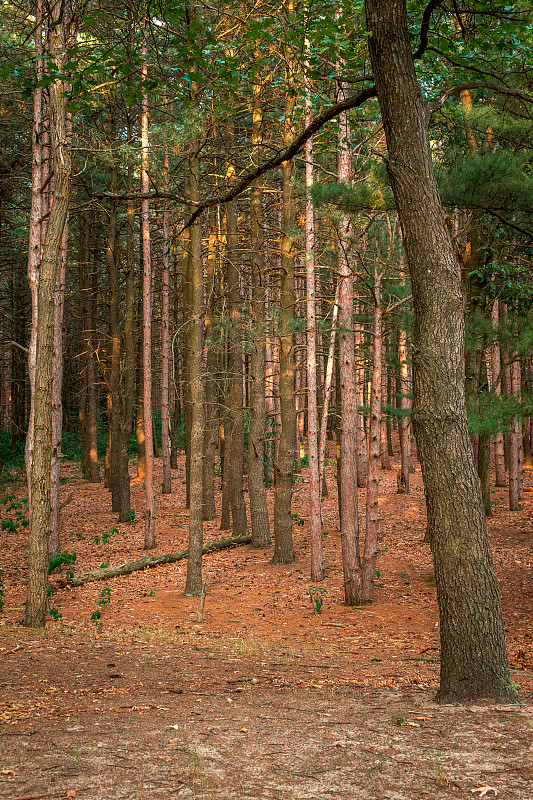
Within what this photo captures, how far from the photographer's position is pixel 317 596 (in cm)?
1153

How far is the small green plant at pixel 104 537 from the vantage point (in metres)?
15.9

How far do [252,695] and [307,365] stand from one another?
24.9 feet

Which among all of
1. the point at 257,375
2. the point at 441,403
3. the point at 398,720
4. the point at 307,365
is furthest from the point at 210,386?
the point at 398,720

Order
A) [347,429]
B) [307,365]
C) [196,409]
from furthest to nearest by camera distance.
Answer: [307,365], [196,409], [347,429]

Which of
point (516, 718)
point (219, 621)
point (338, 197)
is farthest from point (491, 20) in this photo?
point (219, 621)

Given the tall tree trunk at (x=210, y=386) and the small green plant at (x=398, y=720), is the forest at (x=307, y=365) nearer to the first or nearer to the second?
the small green plant at (x=398, y=720)

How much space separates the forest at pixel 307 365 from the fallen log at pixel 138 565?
0.27 feet

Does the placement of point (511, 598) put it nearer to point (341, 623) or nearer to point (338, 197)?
point (341, 623)

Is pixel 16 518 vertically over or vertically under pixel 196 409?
under

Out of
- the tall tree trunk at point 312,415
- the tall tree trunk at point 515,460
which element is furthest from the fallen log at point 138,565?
the tall tree trunk at point 515,460

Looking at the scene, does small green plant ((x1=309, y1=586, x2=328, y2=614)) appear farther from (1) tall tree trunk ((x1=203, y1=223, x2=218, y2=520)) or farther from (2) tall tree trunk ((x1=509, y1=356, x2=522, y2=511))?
(2) tall tree trunk ((x1=509, y1=356, x2=522, y2=511))

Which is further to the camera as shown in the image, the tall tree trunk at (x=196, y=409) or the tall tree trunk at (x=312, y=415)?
the tall tree trunk at (x=312, y=415)

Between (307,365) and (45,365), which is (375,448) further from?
(45,365)

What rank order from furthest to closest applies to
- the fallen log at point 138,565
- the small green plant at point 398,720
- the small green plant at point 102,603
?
the fallen log at point 138,565 → the small green plant at point 102,603 → the small green plant at point 398,720
